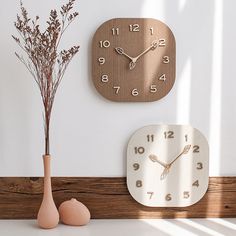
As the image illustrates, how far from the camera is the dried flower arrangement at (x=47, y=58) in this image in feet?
5.47

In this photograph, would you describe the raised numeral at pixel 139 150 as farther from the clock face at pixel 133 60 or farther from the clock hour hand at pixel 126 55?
the clock hour hand at pixel 126 55

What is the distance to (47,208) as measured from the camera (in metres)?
1.71

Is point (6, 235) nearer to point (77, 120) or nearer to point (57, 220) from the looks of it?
point (57, 220)

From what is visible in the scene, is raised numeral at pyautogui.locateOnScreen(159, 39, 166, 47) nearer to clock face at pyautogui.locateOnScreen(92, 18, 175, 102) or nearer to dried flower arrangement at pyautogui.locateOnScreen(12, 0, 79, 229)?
clock face at pyautogui.locateOnScreen(92, 18, 175, 102)

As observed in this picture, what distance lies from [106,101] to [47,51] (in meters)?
0.33

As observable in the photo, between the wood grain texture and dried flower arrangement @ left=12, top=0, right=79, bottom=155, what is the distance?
204mm

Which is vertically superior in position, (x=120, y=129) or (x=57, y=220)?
(x=120, y=129)

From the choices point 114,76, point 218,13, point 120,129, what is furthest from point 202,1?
point 120,129

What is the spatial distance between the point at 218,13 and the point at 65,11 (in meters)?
0.62

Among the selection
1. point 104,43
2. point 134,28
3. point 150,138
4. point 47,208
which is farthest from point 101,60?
point 47,208

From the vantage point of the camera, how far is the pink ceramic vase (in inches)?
66.9

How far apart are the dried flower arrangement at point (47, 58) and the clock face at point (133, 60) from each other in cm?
13

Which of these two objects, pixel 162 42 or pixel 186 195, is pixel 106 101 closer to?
pixel 162 42

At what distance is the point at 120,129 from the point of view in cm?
186
